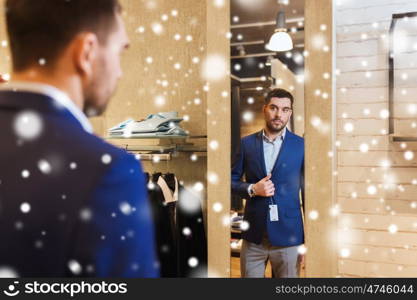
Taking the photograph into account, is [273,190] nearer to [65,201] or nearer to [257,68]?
[257,68]

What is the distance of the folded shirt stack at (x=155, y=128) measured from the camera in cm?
159

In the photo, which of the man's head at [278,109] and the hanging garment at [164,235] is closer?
the man's head at [278,109]

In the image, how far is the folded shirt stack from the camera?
5.21 feet

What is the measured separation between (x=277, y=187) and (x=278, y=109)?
28 centimetres

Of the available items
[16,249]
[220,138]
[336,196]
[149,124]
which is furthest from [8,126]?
[336,196]

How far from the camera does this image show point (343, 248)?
1.47 metres

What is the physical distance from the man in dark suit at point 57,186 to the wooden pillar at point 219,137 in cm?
89

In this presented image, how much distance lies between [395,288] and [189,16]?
137cm

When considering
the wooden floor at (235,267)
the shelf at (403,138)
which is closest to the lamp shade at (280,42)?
the shelf at (403,138)

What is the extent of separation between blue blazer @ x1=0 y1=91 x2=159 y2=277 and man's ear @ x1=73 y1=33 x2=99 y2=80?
0.28 feet

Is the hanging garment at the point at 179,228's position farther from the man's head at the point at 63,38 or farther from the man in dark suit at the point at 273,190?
the man's head at the point at 63,38

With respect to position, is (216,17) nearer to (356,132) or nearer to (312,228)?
(356,132)

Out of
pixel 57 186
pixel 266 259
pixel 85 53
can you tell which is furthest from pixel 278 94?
pixel 57 186

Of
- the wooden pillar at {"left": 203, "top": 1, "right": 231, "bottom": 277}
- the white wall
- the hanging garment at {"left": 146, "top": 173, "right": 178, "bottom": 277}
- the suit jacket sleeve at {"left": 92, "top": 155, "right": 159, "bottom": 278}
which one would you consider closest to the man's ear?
the suit jacket sleeve at {"left": 92, "top": 155, "right": 159, "bottom": 278}
